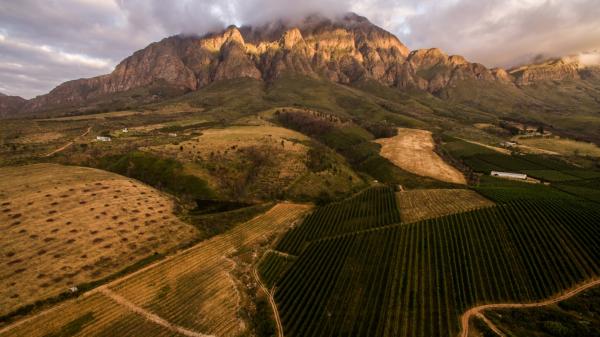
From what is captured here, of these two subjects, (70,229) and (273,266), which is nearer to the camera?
(273,266)

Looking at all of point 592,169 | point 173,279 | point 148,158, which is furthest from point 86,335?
point 592,169

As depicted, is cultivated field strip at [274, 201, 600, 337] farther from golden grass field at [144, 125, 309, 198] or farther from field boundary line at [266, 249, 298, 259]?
golden grass field at [144, 125, 309, 198]

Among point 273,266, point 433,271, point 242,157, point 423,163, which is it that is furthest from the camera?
point 423,163

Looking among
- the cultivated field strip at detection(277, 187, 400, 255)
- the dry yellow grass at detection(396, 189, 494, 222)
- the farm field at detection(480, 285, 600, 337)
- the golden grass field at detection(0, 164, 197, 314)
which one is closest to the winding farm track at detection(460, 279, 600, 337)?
the farm field at detection(480, 285, 600, 337)

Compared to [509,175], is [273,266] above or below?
above

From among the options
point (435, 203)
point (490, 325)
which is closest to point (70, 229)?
point (490, 325)

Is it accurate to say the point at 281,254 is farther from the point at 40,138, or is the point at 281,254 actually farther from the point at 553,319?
the point at 40,138
